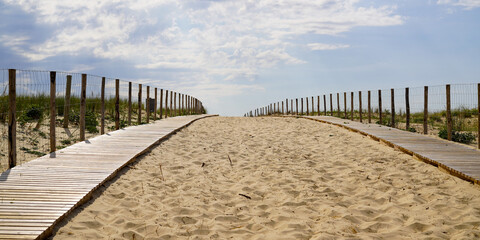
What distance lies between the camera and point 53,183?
5289 millimetres

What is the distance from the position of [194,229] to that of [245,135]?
6.97 meters

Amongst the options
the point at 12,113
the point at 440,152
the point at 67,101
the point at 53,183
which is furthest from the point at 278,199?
the point at 67,101

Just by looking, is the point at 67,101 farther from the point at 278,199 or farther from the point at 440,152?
the point at 440,152

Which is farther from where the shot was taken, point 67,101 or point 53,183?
Result: point 67,101

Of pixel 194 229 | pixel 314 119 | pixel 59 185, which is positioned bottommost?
pixel 194 229

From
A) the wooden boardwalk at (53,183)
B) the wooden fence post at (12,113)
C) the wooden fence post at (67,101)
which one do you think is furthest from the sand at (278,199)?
the wooden fence post at (67,101)

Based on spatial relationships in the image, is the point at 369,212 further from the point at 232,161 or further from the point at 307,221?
the point at 232,161

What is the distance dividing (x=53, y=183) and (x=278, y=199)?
3052 millimetres

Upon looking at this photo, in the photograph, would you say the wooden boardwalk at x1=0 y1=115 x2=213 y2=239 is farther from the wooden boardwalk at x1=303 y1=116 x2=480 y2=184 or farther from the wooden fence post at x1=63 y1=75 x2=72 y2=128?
the wooden boardwalk at x1=303 y1=116 x2=480 y2=184

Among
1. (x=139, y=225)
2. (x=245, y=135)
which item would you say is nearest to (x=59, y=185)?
(x=139, y=225)

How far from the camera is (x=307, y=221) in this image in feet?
15.0

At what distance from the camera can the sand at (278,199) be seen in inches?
170

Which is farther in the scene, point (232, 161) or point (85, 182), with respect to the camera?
point (232, 161)

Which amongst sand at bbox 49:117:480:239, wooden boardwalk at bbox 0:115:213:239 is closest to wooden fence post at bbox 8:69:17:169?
wooden boardwalk at bbox 0:115:213:239
